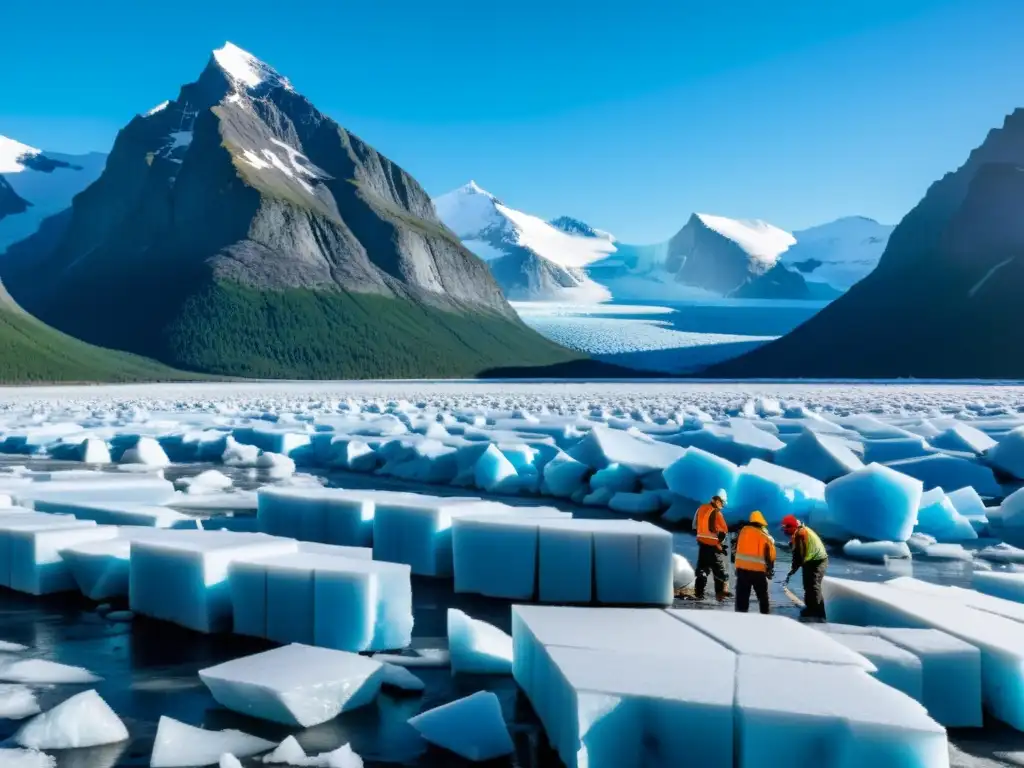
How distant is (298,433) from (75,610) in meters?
11.9

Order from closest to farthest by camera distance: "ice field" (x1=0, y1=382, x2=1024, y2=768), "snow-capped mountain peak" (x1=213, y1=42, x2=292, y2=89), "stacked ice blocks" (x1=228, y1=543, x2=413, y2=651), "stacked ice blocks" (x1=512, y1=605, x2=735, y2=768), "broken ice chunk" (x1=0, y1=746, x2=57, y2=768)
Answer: "stacked ice blocks" (x1=512, y1=605, x2=735, y2=768) < "ice field" (x1=0, y1=382, x2=1024, y2=768) < "broken ice chunk" (x1=0, y1=746, x2=57, y2=768) < "stacked ice blocks" (x1=228, y1=543, x2=413, y2=651) < "snow-capped mountain peak" (x1=213, y1=42, x2=292, y2=89)

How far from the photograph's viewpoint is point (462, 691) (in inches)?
218

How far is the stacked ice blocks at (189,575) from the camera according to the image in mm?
6625

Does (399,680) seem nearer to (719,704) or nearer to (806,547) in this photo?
(719,704)

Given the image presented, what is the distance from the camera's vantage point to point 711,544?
7.75 meters

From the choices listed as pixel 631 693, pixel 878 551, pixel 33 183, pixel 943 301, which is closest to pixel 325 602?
pixel 631 693

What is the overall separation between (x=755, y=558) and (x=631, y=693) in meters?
3.11

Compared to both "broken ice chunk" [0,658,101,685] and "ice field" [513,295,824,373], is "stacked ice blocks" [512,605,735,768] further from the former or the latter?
"ice field" [513,295,824,373]

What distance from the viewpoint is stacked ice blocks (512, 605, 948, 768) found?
3783 millimetres

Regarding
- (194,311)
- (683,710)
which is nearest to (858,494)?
(683,710)

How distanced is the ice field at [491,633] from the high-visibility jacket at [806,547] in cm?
40

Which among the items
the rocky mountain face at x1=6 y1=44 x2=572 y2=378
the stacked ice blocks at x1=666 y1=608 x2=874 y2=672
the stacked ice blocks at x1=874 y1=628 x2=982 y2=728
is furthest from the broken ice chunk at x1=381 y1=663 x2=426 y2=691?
the rocky mountain face at x1=6 y1=44 x2=572 y2=378

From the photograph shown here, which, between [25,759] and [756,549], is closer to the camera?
[25,759]

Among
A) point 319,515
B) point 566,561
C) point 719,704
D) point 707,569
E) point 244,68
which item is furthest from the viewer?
point 244,68
